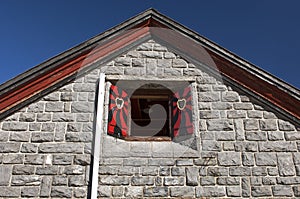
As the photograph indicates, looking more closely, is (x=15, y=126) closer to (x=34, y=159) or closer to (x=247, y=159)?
(x=34, y=159)

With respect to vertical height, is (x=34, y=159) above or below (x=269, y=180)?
above

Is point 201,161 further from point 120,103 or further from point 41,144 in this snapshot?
point 41,144

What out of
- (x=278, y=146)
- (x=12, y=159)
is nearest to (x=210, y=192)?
(x=278, y=146)

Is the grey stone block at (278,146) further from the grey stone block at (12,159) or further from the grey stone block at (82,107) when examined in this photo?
the grey stone block at (12,159)

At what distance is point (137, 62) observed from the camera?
607cm

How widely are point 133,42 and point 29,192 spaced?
351 cm

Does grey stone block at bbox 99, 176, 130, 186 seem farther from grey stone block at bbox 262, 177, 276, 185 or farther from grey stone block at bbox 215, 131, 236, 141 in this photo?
grey stone block at bbox 262, 177, 276, 185

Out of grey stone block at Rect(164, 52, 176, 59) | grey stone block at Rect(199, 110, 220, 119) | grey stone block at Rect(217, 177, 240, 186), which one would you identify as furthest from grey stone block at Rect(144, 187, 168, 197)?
grey stone block at Rect(164, 52, 176, 59)

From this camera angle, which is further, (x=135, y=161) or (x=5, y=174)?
(x=135, y=161)

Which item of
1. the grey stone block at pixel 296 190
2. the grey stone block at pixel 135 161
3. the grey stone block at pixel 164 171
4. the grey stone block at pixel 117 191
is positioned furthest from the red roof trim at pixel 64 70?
the grey stone block at pixel 296 190

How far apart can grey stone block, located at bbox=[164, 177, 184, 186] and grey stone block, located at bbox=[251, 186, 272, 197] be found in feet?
3.89

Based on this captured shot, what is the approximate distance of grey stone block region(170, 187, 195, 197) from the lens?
15.9 feet

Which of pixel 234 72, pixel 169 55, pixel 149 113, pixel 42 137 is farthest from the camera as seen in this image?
pixel 149 113

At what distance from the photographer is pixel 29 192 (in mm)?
4773
